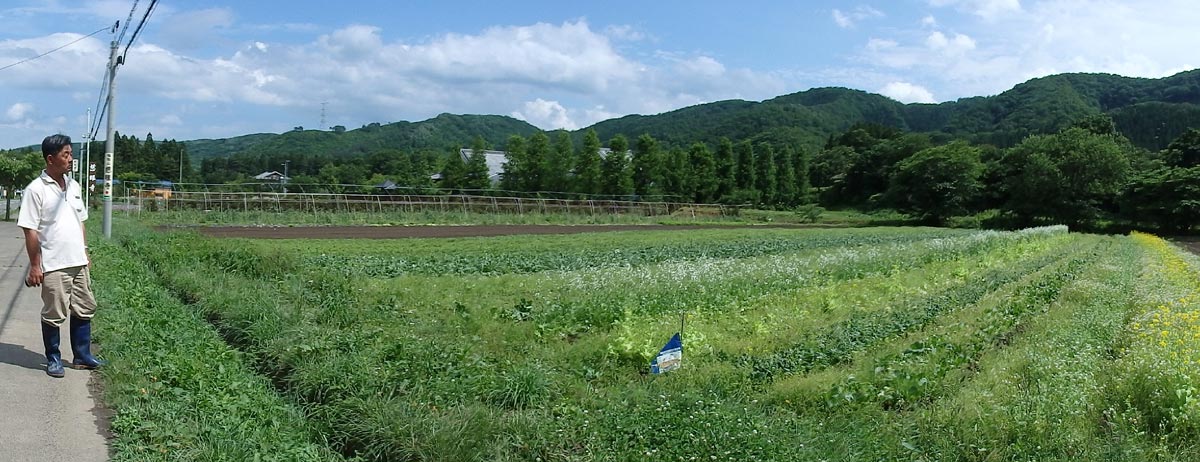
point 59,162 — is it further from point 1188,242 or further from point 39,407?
point 1188,242

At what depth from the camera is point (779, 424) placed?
5.71 m

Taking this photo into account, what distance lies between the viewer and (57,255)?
655cm

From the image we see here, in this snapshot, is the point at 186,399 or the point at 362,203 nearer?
the point at 186,399

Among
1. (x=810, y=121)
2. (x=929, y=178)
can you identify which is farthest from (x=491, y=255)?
(x=810, y=121)

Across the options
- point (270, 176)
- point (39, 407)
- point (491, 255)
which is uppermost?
point (270, 176)

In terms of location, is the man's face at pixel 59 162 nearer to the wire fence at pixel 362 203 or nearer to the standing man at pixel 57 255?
the standing man at pixel 57 255

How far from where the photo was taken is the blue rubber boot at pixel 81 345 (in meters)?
6.71

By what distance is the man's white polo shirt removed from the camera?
253 inches

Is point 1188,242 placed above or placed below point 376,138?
below

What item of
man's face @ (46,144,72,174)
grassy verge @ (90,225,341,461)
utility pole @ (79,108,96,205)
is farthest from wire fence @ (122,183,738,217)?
man's face @ (46,144,72,174)

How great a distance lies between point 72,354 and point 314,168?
113399 mm

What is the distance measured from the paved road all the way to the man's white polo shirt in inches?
37.3

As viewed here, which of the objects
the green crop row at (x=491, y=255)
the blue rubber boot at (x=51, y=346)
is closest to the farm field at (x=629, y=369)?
the blue rubber boot at (x=51, y=346)

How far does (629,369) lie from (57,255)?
5.19 meters
